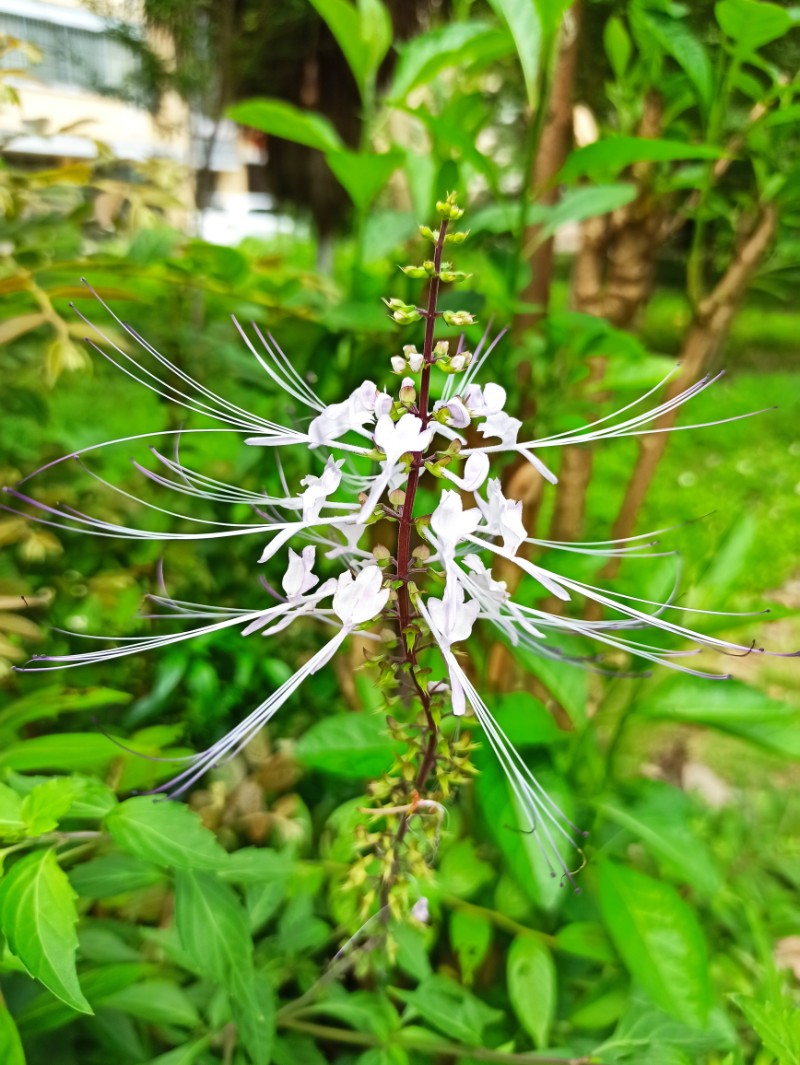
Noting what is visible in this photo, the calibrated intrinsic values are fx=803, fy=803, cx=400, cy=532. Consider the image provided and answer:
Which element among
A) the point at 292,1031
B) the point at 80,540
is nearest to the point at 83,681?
the point at 80,540

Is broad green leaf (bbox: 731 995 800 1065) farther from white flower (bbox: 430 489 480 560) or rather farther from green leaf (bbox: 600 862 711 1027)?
white flower (bbox: 430 489 480 560)

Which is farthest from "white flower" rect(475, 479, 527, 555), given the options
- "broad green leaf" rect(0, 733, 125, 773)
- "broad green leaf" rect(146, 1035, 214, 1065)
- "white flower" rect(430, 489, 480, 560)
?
"broad green leaf" rect(146, 1035, 214, 1065)

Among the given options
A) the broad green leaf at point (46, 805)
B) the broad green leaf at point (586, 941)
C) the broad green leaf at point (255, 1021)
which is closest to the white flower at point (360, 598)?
the broad green leaf at point (46, 805)

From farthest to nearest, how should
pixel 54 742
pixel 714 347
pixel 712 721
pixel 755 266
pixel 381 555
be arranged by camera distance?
pixel 714 347
pixel 755 266
pixel 712 721
pixel 54 742
pixel 381 555

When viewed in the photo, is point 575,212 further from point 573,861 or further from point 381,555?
point 573,861

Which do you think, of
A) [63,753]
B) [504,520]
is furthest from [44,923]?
[504,520]

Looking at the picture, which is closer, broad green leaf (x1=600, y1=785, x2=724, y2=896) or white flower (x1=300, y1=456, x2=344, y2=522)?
white flower (x1=300, y1=456, x2=344, y2=522)
